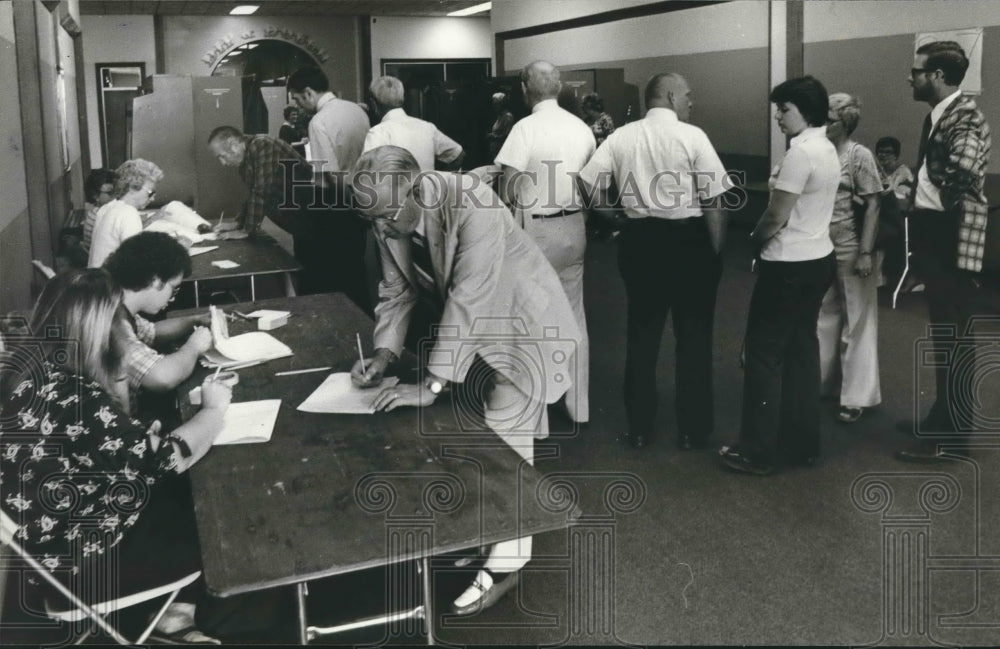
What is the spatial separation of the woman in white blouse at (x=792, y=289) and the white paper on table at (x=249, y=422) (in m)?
1.93

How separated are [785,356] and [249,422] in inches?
84.2

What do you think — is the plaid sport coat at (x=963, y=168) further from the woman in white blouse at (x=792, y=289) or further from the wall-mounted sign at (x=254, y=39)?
the wall-mounted sign at (x=254, y=39)

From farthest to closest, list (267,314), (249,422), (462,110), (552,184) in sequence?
(462,110)
(552,184)
(267,314)
(249,422)

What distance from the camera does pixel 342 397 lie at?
2.46 meters

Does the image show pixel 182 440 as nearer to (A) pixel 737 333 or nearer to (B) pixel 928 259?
(B) pixel 928 259

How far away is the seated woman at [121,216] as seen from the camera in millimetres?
4398

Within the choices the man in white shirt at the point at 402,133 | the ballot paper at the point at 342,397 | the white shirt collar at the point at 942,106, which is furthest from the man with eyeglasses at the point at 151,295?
the white shirt collar at the point at 942,106

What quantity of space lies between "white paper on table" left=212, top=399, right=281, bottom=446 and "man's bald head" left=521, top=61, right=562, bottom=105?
7.57 ft

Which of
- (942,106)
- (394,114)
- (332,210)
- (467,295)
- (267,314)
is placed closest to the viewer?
(467,295)

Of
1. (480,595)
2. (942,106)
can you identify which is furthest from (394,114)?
(480,595)

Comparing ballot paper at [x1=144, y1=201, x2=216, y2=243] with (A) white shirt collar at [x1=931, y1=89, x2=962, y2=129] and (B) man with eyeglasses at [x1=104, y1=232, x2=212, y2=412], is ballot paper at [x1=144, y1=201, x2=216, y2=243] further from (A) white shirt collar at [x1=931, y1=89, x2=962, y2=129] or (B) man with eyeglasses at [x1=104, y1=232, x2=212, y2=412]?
(A) white shirt collar at [x1=931, y1=89, x2=962, y2=129]

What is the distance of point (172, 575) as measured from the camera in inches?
81.6

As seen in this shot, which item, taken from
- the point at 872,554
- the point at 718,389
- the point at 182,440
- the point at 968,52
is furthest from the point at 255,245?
the point at 968,52

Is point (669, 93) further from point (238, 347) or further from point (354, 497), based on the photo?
point (354, 497)
